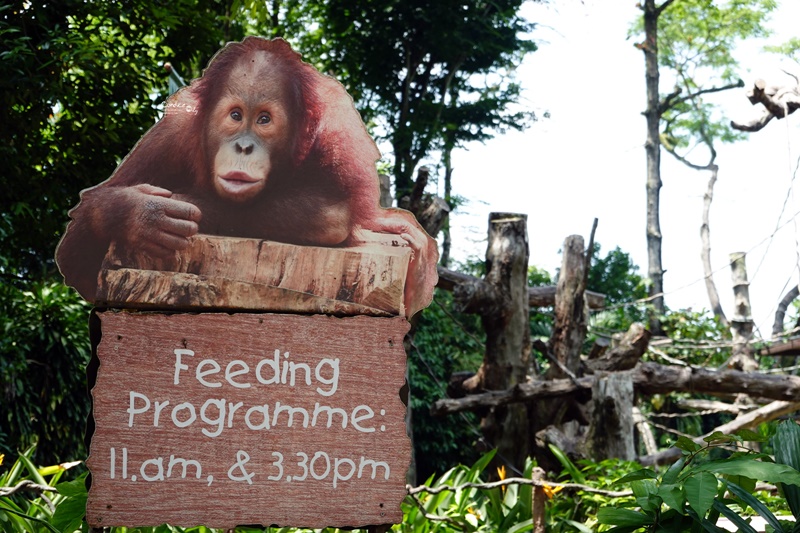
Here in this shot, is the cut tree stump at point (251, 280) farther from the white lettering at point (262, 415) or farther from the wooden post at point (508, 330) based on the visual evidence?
the wooden post at point (508, 330)

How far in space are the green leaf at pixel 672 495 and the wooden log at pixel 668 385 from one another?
3926 millimetres

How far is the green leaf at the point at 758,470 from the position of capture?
2336 millimetres

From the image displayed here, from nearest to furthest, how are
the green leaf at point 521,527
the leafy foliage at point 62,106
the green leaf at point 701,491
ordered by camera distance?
the green leaf at point 701,491
the green leaf at point 521,527
the leafy foliage at point 62,106

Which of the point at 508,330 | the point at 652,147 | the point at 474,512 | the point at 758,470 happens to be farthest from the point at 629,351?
the point at 652,147

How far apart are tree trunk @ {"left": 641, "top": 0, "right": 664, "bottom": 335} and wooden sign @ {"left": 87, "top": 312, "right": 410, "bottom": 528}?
13820 millimetres

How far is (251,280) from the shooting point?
8.67 ft

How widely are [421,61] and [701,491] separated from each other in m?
13.2

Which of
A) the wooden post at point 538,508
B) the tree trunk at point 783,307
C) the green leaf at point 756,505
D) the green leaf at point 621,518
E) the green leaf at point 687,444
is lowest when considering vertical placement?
the wooden post at point 538,508

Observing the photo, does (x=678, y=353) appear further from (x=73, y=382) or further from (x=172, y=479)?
(x=172, y=479)

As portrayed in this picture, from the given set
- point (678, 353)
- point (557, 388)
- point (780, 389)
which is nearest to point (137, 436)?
point (557, 388)

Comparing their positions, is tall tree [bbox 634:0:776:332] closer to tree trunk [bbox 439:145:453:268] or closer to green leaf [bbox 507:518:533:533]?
tree trunk [bbox 439:145:453:268]

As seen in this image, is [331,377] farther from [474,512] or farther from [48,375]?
[48,375]

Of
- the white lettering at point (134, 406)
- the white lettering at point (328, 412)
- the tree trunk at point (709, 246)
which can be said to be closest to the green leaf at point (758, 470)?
the white lettering at point (328, 412)

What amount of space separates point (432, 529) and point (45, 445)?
14.3 feet
